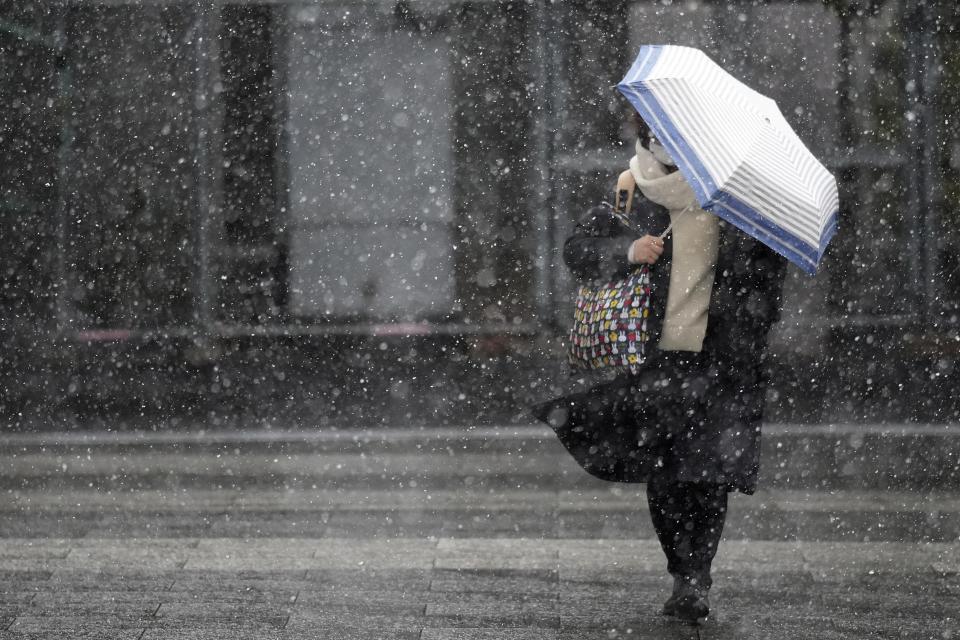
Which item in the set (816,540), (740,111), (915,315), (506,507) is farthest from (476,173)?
(740,111)

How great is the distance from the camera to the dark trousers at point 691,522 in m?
4.55

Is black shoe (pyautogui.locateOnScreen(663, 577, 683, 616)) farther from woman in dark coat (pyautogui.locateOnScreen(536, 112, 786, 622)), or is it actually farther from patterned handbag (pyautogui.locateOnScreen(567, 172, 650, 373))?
patterned handbag (pyautogui.locateOnScreen(567, 172, 650, 373))

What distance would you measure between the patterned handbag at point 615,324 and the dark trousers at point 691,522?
18.2 inches

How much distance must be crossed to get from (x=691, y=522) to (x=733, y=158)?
48.4 inches

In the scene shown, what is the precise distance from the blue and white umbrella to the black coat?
0.23 m

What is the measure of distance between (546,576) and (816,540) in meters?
1.48

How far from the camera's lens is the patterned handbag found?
438cm

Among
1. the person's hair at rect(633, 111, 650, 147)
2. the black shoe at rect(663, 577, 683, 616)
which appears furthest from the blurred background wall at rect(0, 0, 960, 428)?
the person's hair at rect(633, 111, 650, 147)

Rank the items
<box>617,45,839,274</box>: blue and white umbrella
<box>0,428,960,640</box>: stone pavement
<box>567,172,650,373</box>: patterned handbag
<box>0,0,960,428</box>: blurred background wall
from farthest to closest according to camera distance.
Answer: <box>0,0,960,428</box>: blurred background wall → <box>0,428,960,640</box>: stone pavement → <box>567,172,650,373</box>: patterned handbag → <box>617,45,839,274</box>: blue and white umbrella

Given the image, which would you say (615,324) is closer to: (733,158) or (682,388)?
(682,388)

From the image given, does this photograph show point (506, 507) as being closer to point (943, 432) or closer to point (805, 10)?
point (943, 432)

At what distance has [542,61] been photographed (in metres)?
10.6

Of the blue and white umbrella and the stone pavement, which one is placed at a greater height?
the blue and white umbrella

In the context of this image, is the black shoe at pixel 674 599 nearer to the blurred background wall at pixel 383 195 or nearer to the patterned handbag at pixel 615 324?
the patterned handbag at pixel 615 324
